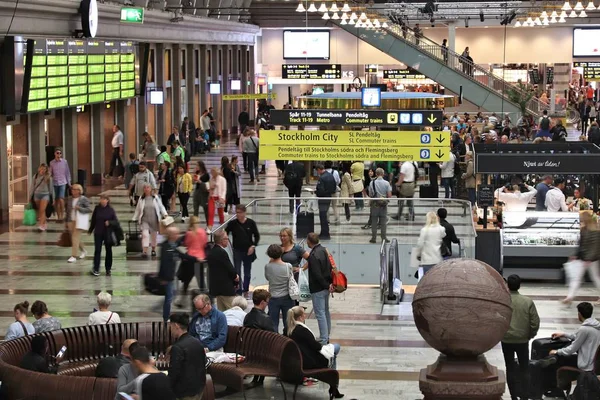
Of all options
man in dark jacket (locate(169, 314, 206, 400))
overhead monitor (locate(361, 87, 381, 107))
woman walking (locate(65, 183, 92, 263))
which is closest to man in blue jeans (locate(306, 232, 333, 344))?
man in dark jacket (locate(169, 314, 206, 400))

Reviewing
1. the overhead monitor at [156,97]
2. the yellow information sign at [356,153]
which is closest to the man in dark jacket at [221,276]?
the yellow information sign at [356,153]

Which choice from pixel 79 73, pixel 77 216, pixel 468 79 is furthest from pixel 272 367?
pixel 468 79

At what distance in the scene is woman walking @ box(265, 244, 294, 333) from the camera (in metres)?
14.0

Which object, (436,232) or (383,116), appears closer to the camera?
(436,232)

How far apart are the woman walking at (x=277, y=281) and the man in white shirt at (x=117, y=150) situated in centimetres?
2017

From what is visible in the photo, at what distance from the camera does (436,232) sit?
56.9ft

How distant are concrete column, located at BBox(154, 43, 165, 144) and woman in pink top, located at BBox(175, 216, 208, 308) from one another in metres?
25.6

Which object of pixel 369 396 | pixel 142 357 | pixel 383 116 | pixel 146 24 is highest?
pixel 146 24

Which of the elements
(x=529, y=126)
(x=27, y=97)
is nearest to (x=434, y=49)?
(x=529, y=126)

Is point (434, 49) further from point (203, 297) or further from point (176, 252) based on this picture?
point (203, 297)

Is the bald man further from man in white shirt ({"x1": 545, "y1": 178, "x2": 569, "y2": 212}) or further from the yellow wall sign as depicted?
man in white shirt ({"x1": 545, "y1": 178, "x2": 569, "y2": 212})

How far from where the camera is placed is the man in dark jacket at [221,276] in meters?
14.9

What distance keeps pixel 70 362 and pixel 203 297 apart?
66.2 inches

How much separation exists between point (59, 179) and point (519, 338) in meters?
15.8
